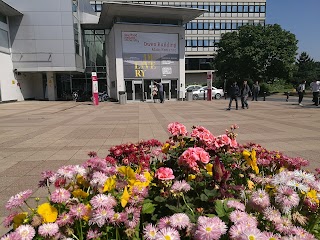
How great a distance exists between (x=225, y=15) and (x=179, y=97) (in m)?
37.6

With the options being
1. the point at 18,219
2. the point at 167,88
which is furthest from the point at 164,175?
the point at 167,88

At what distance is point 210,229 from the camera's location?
127 centimetres

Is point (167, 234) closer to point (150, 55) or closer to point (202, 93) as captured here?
point (150, 55)

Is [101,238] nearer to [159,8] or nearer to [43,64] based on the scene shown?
[159,8]

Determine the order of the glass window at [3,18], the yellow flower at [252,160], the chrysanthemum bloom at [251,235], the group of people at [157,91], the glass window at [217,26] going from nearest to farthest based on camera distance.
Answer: the chrysanthemum bloom at [251,235], the yellow flower at [252,160], the group of people at [157,91], the glass window at [3,18], the glass window at [217,26]

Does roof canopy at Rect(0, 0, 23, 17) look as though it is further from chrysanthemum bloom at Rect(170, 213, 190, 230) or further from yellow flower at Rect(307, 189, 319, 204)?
yellow flower at Rect(307, 189, 319, 204)

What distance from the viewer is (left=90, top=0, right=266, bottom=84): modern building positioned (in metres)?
55.4

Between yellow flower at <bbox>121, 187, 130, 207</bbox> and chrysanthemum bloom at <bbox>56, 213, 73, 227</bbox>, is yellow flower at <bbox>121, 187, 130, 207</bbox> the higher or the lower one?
the higher one

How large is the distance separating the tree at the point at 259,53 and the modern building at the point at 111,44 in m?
10.5

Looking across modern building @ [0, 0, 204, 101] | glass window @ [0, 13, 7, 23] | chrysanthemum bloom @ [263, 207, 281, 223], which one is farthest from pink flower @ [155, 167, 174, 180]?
glass window @ [0, 13, 7, 23]

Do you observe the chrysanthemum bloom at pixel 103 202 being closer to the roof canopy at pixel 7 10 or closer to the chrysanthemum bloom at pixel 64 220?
the chrysanthemum bloom at pixel 64 220

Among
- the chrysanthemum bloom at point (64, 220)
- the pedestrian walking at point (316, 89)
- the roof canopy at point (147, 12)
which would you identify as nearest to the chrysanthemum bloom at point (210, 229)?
the chrysanthemum bloom at point (64, 220)

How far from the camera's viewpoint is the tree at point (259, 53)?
107ft

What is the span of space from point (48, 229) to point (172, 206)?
2.30 ft
